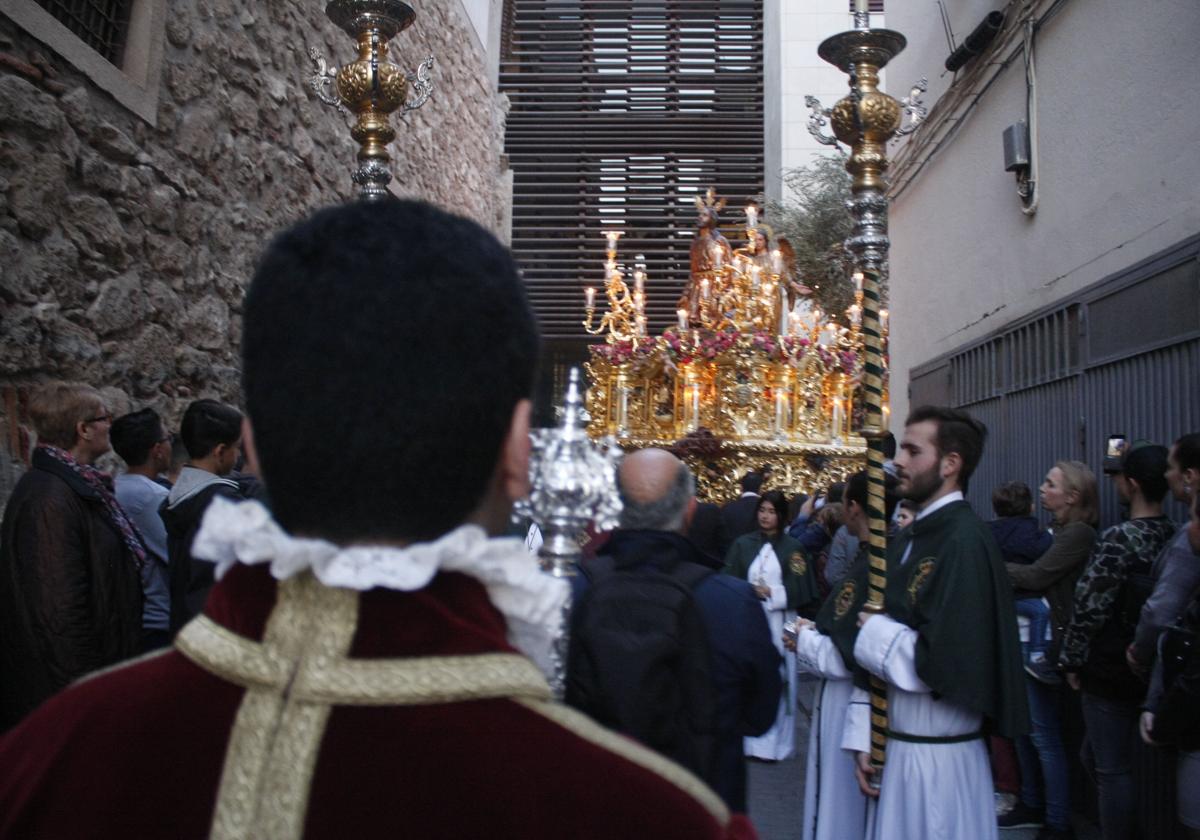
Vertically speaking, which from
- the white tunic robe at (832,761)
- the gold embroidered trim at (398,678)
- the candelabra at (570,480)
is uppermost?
the candelabra at (570,480)

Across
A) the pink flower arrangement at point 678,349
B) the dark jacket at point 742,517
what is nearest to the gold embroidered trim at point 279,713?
the dark jacket at point 742,517

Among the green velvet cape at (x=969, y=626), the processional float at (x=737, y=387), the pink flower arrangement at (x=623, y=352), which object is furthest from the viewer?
the pink flower arrangement at (x=623, y=352)

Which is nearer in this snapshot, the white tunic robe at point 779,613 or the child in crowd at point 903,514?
the white tunic robe at point 779,613

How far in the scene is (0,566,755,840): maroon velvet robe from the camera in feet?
3.19

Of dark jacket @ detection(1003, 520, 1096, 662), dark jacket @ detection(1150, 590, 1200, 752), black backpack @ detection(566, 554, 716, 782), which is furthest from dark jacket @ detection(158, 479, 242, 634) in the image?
dark jacket @ detection(1003, 520, 1096, 662)

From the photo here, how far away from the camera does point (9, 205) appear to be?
15.1 ft

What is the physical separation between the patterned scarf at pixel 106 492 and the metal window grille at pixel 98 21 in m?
2.58

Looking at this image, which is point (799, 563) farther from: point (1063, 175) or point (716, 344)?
point (716, 344)

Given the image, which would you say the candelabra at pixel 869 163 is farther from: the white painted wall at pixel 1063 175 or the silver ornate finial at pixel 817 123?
the white painted wall at pixel 1063 175

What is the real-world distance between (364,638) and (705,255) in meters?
13.7

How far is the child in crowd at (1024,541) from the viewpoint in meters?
5.34

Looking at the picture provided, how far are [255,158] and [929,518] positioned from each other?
227 inches

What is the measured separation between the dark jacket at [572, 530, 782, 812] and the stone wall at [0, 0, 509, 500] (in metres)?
3.20

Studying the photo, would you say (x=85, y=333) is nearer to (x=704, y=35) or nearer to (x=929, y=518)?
(x=929, y=518)
